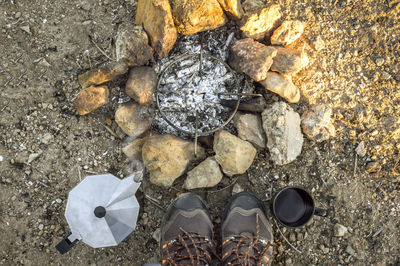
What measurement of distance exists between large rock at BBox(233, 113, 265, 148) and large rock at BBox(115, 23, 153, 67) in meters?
0.80

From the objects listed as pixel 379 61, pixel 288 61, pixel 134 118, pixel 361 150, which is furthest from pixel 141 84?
pixel 379 61

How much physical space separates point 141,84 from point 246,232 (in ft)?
4.19

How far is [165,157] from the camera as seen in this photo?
217 cm

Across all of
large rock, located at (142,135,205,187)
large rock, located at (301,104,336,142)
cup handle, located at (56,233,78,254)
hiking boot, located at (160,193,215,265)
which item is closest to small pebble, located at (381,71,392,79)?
large rock, located at (301,104,336,142)

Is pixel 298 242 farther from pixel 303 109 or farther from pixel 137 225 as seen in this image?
pixel 137 225

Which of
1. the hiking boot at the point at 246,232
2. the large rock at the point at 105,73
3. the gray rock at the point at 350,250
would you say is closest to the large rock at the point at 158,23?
the large rock at the point at 105,73

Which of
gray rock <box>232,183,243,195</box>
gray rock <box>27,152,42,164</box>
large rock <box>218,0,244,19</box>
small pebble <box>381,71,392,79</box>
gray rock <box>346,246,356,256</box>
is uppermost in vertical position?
large rock <box>218,0,244,19</box>

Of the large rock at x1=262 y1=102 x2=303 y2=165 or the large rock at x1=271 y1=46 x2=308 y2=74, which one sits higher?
the large rock at x1=271 y1=46 x2=308 y2=74

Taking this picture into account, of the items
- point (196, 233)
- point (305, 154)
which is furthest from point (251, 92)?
point (196, 233)

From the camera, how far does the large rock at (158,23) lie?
2.10 meters

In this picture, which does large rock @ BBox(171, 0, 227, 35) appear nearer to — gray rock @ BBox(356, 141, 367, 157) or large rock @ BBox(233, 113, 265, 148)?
large rock @ BBox(233, 113, 265, 148)

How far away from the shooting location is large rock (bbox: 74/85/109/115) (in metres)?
2.20

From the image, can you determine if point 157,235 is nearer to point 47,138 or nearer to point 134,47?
point 47,138

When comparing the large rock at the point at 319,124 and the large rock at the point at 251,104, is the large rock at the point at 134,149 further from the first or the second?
the large rock at the point at 319,124
